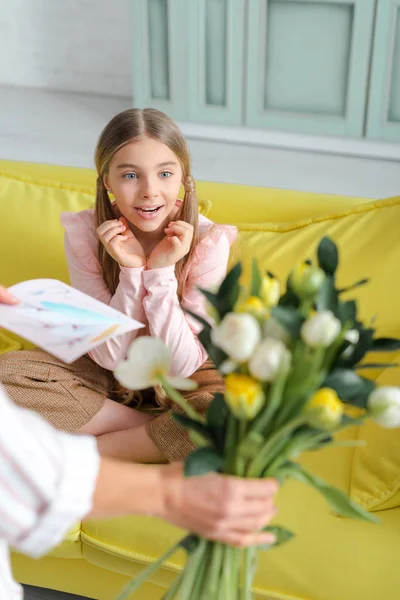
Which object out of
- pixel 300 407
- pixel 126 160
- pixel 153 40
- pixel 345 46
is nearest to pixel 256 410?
pixel 300 407

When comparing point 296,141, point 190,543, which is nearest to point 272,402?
Result: point 190,543

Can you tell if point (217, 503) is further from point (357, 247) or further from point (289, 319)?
point (357, 247)

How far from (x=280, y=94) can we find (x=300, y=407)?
3.24 meters

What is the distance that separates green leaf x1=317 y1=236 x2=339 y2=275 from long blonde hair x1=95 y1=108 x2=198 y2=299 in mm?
856

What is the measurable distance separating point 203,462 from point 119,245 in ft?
2.99

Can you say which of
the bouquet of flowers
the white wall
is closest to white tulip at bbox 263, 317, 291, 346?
the bouquet of flowers

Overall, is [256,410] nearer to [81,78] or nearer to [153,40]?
[153,40]

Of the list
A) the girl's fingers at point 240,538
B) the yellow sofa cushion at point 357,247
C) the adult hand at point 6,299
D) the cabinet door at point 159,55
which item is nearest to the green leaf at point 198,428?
the girl's fingers at point 240,538

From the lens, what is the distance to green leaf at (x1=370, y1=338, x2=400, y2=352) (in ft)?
2.95

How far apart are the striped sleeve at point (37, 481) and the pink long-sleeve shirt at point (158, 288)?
0.81 meters

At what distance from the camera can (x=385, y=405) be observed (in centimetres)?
83

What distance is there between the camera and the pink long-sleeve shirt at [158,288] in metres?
1.69

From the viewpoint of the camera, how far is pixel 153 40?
395 centimetres

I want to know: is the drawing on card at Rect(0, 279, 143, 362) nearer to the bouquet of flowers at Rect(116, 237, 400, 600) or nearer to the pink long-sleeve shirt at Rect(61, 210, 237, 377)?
the bouquet of flowers at Rect(116, 237, 400, 600)
